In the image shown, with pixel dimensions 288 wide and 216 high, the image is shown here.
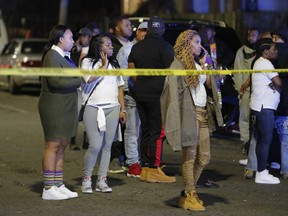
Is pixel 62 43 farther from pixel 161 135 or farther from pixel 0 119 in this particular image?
pixel 0 119

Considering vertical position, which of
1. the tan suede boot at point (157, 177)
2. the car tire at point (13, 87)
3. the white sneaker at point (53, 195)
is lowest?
the car tire at point (13, 87)

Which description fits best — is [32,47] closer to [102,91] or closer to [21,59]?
[21,59]

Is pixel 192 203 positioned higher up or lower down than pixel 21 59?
higher up

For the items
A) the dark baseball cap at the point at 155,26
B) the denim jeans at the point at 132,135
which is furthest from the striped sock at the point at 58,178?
the dark baseball cap at the point at 155,26

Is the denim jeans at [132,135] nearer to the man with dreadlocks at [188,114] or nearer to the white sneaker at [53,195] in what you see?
the white sneaker at [53,195]

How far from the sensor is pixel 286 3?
830 inches

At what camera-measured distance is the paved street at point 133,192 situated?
8.38m

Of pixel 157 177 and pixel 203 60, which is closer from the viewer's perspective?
pixel 203 60

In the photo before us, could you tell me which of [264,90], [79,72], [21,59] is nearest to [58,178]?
[79,72]

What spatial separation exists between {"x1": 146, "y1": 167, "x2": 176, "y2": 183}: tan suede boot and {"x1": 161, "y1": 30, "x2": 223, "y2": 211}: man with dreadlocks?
53.0 inches

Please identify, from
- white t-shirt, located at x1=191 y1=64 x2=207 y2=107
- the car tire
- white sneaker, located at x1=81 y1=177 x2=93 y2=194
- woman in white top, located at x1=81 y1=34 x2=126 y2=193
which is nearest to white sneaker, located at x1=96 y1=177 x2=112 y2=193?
woman in white top, located at x1=81 y1=34 x2=126 y2=193

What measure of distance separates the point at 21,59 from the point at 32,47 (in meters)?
0.87

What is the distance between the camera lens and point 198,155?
861cm

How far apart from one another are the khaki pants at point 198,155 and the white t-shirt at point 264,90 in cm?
146
